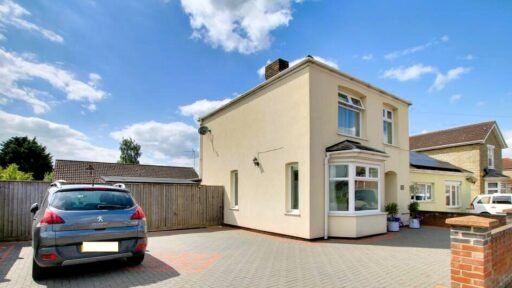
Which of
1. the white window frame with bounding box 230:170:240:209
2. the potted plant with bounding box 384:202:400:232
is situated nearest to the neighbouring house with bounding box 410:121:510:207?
the potted plant with bounding box 384:202:400:232

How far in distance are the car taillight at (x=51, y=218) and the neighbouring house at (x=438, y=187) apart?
51.9ft

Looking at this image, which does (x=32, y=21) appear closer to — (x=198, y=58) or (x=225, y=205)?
(x=198, y=58)

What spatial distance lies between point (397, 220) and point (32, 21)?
48.2ft

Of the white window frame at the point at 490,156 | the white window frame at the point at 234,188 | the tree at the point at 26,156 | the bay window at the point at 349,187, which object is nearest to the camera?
the bay window at the point at 349,187

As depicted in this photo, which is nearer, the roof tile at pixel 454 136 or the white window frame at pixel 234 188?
the white window frame at pixel 234 188

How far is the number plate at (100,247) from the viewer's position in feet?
16.7

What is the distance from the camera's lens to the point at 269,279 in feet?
18.2

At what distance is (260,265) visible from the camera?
6.59m

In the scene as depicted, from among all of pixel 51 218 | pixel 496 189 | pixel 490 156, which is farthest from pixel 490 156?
pixel 51 218

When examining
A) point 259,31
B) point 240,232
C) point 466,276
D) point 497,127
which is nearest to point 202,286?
point 466,276

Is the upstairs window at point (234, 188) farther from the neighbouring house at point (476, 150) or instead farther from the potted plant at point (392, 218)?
the neighbouring house at point (476, 150)

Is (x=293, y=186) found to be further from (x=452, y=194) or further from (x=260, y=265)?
(x=452, y=194)

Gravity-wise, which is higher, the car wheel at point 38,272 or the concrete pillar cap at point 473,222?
the concrete pillar cap at point 473,222

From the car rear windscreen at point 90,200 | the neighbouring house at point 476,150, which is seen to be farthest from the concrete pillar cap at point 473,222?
the neighbouring house at point 476,150
